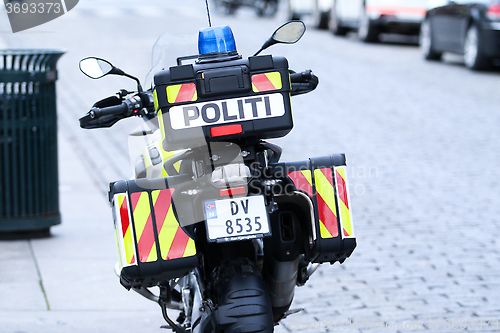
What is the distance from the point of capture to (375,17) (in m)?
18.3

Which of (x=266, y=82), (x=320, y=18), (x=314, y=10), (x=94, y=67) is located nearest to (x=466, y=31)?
(x=320, y=18)

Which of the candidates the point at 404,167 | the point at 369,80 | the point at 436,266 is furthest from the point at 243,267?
the point at 369,80

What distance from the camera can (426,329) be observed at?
14.2 ft

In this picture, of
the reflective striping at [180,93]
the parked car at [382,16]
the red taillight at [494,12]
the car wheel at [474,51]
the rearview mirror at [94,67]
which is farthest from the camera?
the parked car at [382,16]

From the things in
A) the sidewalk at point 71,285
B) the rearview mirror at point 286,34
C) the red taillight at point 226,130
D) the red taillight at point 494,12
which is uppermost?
the rearview mirror at point 286,34

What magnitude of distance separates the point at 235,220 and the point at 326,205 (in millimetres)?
485

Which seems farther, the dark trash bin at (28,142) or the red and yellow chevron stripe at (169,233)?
the dark trash bin at (28,142)

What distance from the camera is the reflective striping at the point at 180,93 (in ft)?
9.31

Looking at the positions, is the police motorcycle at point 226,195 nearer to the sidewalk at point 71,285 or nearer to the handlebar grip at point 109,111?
Answer: the handlebar grip at point 109,111

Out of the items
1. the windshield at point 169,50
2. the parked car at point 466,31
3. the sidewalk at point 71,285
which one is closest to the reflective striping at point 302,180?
the windshield at point 169,50

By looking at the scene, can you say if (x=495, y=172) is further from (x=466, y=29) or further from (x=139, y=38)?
(x=139, y=38)

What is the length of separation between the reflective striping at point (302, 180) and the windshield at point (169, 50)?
0.92m

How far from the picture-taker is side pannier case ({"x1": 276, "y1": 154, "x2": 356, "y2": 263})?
314 cm

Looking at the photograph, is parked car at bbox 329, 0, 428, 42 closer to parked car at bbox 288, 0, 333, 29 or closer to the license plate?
parked car at bbox 288, 0, 333, 29
